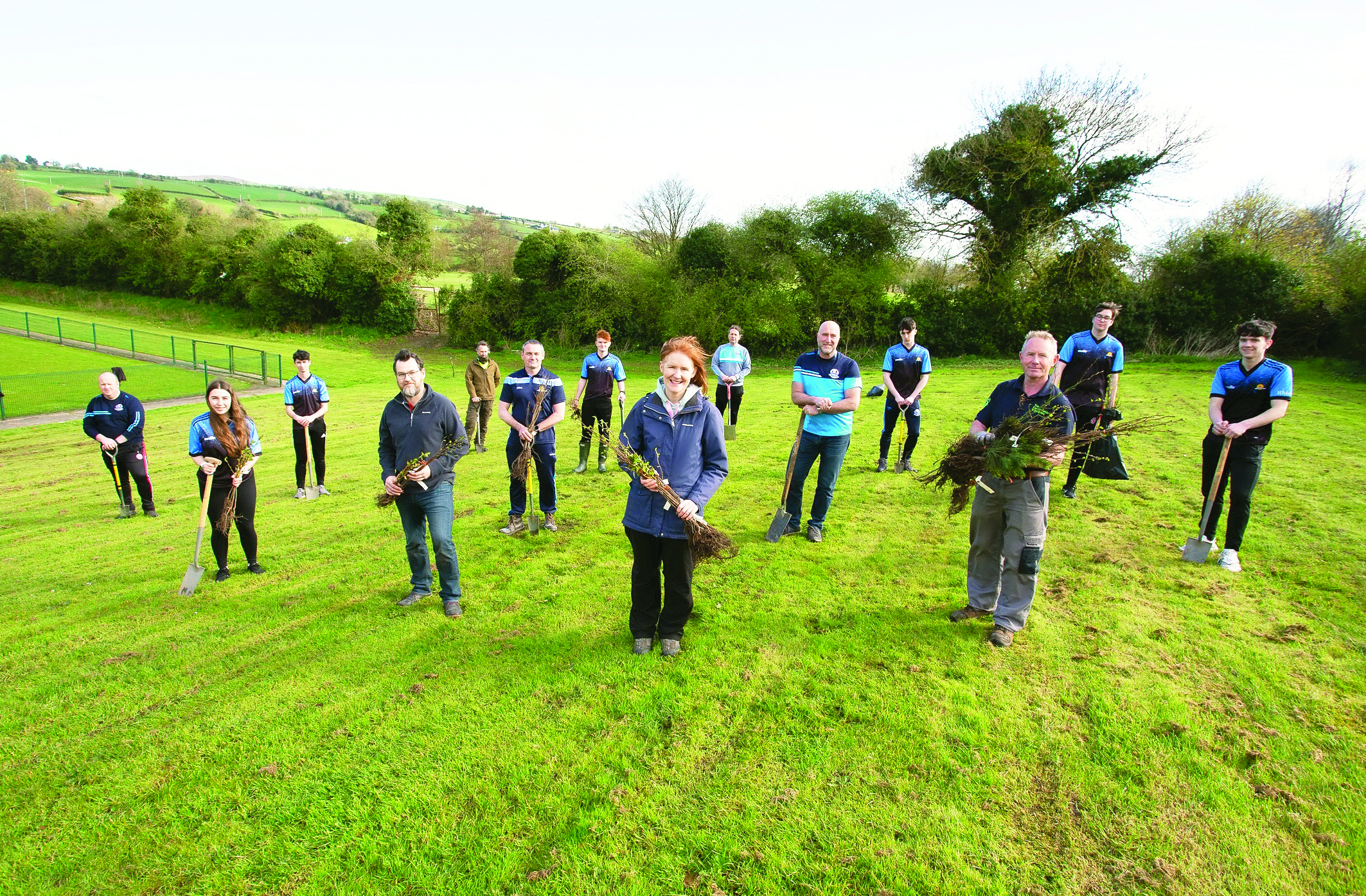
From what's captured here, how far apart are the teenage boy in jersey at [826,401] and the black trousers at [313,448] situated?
7014mm

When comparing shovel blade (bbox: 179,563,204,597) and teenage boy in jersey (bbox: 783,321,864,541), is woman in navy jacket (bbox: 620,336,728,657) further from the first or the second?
shovel blade (bbox: 179,563,204,597)

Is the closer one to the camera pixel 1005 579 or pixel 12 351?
pixel 1005 579

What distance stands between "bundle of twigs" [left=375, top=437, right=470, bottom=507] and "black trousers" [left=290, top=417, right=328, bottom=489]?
459 cm

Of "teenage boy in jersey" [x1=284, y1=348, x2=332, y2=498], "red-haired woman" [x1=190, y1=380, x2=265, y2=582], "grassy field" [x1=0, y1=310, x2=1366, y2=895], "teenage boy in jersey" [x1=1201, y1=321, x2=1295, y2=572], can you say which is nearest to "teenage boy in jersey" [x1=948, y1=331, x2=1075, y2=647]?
"grassy field" [x1=0, y1=310, x2=1366, y2=895]

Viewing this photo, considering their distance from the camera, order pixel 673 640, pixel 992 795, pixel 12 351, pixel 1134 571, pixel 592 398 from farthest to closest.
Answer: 1. pixel 12 351
2. pixel 592 398
3. pixel 1134 571
4. pixel 673 640
5. pixel 992 795

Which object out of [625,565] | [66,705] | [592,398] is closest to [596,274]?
[592,398]

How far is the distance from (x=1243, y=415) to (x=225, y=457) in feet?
32.5

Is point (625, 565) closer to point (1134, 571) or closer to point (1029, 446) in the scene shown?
point (1029, 446)

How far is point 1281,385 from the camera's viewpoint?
570 centimetres

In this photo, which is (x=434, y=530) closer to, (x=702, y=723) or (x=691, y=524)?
(x=691, y=524)

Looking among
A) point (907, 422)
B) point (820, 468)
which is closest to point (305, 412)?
point (820, 468)

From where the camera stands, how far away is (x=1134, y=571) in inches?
238

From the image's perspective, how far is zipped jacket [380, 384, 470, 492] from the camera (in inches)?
209

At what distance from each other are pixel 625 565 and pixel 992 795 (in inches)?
Result: 156
